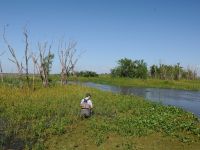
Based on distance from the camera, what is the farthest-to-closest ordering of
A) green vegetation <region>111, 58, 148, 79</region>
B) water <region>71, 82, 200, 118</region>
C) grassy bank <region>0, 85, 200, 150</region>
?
green vegetation <region>111, 58, 148, 79</region> < water <region>71, 82, 200, 118</region> < grassy bank <region>0, 85, 200, 150</region>

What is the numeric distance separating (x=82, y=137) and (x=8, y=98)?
35.5ft

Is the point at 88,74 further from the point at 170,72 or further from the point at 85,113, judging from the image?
the point at 85,113

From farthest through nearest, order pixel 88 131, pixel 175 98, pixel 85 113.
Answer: pixel 175 98 → pixel 85 113 → pixel 88 131

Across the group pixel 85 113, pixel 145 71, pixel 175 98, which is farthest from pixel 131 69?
pixel 85 113

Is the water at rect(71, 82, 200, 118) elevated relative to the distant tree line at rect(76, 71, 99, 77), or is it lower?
lower

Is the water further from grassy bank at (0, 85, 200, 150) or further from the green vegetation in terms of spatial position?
the green vegetation

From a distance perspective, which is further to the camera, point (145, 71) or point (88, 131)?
point (145, 71)

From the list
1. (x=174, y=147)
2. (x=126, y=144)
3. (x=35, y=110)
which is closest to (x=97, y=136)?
(x=126, y=144)

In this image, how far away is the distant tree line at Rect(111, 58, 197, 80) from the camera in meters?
85.7

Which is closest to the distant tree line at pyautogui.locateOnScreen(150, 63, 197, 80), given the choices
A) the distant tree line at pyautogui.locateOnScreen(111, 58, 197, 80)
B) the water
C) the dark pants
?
the distant tree line at pyautogui.locateOnScreen(111, 58, 197, 80)

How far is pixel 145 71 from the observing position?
86625 mm

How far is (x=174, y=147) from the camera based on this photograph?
1201 cm

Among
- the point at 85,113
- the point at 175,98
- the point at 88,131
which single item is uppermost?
the point at 85,113

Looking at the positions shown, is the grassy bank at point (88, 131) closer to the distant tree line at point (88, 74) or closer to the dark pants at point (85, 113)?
the dark pants at point (85, 113)
